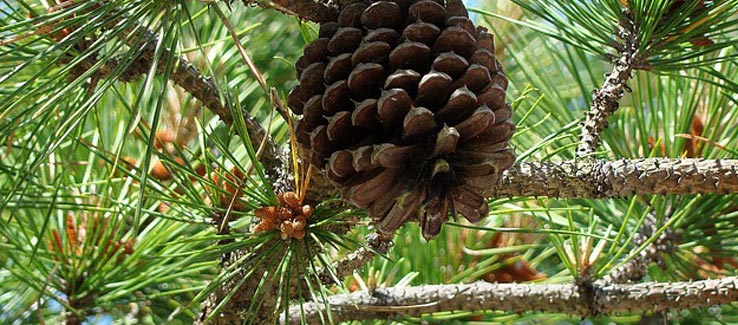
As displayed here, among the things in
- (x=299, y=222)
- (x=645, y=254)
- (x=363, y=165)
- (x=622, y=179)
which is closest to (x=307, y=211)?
(x=299, y=222)

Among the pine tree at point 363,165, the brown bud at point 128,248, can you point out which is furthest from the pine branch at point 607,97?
the brown bud at point 128,248

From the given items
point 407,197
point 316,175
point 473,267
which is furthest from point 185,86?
point 473,267

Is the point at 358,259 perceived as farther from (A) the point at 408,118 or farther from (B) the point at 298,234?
(A) the point at 408,118

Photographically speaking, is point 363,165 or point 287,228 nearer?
point 363,165

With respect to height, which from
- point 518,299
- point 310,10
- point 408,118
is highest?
point 310,10

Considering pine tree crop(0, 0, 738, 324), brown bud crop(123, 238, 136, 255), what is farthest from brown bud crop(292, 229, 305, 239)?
brown bud crop(123, 238, 136, 255)

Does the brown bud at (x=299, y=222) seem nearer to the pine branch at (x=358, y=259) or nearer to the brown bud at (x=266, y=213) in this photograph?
the brown bud at (x=266, y=213)
